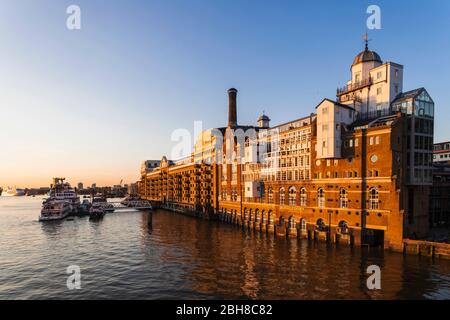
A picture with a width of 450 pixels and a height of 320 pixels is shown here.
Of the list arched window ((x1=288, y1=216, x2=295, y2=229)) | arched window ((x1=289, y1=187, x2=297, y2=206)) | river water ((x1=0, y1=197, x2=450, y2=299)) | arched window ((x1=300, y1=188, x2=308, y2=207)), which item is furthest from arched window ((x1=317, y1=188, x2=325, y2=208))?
arched window ((x1=288, y1=216, x2=295, y2=229))

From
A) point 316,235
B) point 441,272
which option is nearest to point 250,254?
point 316,235

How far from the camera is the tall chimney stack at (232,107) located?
366ft

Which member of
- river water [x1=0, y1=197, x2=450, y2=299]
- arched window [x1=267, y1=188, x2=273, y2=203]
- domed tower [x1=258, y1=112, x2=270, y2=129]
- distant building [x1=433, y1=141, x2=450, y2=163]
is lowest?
river water [x1=0, y1=197, x2=450, y2=299]

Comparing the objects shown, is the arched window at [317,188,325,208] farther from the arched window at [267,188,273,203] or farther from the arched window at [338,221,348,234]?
the arched window at [267,188,273,203]

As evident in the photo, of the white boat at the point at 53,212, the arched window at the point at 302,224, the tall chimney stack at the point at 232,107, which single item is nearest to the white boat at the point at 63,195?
the white boat at the point at 53,212

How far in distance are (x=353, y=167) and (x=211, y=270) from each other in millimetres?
34091

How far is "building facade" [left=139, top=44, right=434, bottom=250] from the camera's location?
51.5 metres

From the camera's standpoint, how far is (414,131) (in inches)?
2153

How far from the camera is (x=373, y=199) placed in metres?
52.1

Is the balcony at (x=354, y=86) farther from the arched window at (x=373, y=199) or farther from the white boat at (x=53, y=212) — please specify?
the white boat at (x=53, y=212)

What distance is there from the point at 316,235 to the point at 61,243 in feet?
190

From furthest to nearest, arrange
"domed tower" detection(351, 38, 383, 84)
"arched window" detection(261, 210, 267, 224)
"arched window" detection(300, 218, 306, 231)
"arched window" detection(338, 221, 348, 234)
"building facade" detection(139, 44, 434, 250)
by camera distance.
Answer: "arched window" detection(261, 210, 267, 224) < "domed tower" detection(351, 38, 383, 84) < "arched window" detection(300, 218, 306, 231) < "arched window" detection(338, 221, 348, 234) < "building facade" detection(139, 44, 434, 250)

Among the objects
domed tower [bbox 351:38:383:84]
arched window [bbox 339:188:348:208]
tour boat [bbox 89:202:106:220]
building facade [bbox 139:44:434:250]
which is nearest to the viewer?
building facade [bbox 139:44:434:250]

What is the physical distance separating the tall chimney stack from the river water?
185 ft
